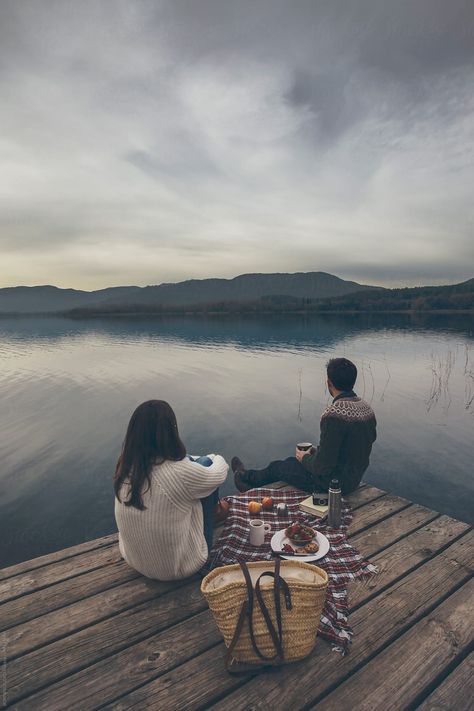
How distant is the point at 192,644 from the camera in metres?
3.70

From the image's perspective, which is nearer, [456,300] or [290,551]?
[290,551]

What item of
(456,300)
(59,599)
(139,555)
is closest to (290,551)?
(139,555)

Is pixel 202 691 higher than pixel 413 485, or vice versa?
pixel 202 691

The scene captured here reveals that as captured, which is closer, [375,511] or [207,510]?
[207,510]

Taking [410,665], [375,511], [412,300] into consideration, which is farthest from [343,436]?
[412,300]

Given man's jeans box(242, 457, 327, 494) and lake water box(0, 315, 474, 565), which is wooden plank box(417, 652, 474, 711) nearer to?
man's jeans box(242, 457, 327, 494)

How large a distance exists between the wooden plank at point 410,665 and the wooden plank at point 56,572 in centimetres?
306

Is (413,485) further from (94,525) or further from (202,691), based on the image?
(202,691)

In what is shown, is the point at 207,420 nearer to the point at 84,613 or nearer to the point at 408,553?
the point at 408,553

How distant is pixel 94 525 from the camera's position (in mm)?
9562

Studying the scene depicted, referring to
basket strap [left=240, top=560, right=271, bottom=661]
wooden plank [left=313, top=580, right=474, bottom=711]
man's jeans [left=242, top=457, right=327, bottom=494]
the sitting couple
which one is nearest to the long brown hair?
the sitting couple

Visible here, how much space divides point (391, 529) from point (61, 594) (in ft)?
14.5

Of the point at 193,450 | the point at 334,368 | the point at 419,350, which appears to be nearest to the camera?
the point at 334,368

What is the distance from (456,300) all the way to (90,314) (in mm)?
134358
